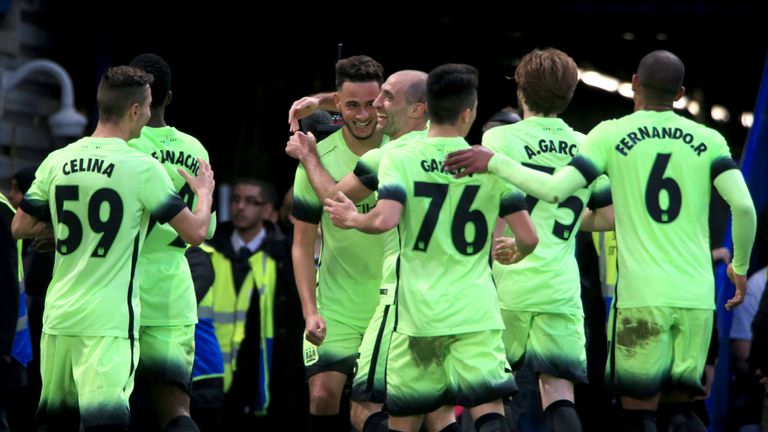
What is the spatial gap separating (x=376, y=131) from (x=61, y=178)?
72.3 inches

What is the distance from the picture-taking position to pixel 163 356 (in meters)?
8.71

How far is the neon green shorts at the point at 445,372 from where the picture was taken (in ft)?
25.2

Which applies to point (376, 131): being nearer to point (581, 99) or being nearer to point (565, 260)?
point (565, 260)

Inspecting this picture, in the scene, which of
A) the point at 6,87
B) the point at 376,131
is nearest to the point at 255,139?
the point at 6,87

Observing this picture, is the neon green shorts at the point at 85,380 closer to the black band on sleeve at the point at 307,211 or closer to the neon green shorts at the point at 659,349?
the black band on sleeve at the point at 307,211

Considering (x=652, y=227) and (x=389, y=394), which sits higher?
(x=652, y=227)

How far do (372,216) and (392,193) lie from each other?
147 millimetres

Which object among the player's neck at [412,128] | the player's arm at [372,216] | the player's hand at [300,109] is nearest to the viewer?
the player's arm at [372,216]

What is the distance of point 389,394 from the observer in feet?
25.5

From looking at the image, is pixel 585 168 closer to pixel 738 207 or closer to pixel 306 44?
pixel 738 207

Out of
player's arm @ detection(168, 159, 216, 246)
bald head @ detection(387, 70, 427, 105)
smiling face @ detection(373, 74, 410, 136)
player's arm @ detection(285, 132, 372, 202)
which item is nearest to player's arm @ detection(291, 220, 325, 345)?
player's arm @ detection(285, 132, 372, 202)

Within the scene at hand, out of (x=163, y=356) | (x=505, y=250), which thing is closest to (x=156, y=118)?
(x=163, y=356)

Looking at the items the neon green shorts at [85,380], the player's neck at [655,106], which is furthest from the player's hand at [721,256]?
the neon green shorts at [85,380]

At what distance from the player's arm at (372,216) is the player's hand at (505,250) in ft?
2.65
